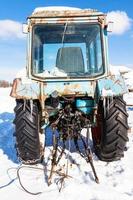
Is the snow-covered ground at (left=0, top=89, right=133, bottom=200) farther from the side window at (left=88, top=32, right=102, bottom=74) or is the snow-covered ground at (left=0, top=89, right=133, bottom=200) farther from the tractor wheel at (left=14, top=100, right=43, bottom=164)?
the side window at (left=88, top=32, right=102, bottom=74)

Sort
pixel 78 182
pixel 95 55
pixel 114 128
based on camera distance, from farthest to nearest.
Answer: pixel 95 55 → pixel 114 128 → pixel 78 182

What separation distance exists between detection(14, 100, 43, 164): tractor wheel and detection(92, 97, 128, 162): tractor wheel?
954 mm

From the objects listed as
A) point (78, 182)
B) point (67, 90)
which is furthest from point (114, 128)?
point (78, 182)

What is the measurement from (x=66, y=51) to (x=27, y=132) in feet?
4.70

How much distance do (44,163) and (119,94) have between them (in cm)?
152

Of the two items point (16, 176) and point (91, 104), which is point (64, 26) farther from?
point (16, 176)

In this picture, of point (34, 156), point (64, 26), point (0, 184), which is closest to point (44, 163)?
point (34, 156)

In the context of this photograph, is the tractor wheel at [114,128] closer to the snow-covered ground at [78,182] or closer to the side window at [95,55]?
the snow-covered ground at [78,182]

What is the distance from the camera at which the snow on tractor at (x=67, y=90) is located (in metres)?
5.73

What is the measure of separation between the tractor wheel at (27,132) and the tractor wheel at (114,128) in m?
0.95

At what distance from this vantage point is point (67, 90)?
5.79 m

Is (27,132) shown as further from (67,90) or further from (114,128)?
(114,128)

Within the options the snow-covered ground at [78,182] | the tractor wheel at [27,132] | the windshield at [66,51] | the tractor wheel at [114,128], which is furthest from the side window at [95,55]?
the snow-covered ground at [78,182]

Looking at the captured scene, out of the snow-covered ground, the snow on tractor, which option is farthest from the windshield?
the snow-covered ground
